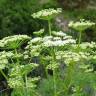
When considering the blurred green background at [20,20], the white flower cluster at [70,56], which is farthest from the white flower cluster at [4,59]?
the blurred green background at [20,20]

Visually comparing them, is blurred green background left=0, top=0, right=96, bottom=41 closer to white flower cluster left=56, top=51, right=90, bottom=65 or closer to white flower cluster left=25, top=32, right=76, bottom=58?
white flower cluster left=25, top=32, right=76, bottom=58

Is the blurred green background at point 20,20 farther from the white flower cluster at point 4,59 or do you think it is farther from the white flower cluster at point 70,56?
the white flower cluster at point 70,56

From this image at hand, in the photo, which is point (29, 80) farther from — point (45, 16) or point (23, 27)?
point (23, 27)

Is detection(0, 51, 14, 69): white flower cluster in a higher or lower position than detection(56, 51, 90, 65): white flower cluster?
lower

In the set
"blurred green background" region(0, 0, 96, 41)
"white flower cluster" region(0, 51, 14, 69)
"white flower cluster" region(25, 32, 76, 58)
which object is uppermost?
"white flower cluster" region(25, 32, 76, 58)

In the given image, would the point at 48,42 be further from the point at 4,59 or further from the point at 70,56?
the point at 4,59

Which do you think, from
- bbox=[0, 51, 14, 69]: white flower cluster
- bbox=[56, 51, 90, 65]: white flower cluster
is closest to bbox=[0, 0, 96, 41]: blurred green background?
bbox=[0, 51, 14, 69]: white flower cluster

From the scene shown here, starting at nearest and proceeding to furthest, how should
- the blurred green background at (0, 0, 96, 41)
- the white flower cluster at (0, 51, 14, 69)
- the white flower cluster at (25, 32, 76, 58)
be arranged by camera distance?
the white flower cluster at (25, 32, 76, 58) < the white flower cluster at (0, 51, 14, 69) < the blurred green background at (0, 0, 96, 41)

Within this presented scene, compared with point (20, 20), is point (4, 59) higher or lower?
higher

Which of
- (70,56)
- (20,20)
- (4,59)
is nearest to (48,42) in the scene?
(70,56)

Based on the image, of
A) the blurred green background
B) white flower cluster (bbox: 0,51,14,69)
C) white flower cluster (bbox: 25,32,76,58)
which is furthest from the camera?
the blurred green background

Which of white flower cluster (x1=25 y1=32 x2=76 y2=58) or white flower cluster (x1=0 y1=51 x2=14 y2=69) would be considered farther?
white flower cluster (x1=0 y1=51 x2=14 y2=69)

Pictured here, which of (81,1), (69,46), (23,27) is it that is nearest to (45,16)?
(69,46)
